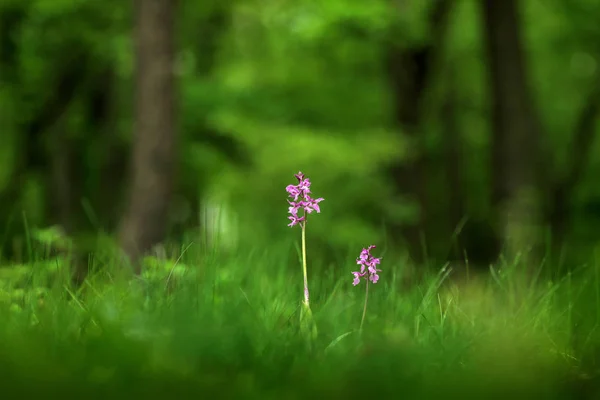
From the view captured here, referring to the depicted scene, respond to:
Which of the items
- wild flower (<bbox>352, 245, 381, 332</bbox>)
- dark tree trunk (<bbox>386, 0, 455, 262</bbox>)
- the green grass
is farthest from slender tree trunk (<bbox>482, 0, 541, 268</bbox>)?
wild flower (<bbox>352, 245, 381, 332</bbox>)

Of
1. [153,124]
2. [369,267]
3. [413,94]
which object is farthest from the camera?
[413,94]

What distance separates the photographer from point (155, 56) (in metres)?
10.3

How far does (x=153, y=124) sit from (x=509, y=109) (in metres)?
5.11

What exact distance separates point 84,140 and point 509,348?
17.5 metres

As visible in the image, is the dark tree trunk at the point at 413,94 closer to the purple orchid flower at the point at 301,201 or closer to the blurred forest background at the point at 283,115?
the blurred forest background at the point at 283,115

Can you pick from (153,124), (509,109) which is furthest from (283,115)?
(153,124)

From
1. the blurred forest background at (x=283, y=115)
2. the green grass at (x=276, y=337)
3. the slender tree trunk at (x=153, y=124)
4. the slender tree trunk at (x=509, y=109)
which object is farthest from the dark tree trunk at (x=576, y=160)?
the green grass at (x=276, y=337)

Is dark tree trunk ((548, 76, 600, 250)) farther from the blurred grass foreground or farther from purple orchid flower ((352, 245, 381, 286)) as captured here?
purple orchid flower ((352, 245, 381, 286))

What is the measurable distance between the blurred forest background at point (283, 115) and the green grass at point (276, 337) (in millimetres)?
4987

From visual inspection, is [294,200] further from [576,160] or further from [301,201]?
[576,160]

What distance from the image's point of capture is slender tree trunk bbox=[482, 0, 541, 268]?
39.0ft

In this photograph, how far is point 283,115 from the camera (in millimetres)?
14422

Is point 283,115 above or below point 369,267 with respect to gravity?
below

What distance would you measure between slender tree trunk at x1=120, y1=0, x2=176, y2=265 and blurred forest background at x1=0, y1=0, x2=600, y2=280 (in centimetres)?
2
